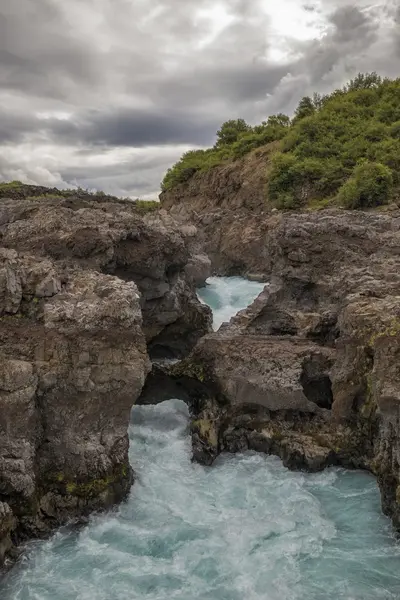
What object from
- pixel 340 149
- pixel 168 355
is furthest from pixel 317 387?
pixel 340 149

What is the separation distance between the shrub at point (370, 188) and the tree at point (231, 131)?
32.0 metres

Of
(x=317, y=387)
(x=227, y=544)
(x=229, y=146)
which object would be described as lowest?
(x=227, y=544)

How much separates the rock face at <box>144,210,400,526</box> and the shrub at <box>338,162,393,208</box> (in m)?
16.6

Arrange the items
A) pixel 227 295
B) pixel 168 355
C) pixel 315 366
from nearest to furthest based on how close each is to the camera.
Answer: pixel 315 366, pixel 168 355, pixel 227 295

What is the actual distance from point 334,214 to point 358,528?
1376cm

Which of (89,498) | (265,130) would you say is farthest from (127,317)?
(265,130)

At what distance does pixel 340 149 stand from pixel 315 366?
36.1 metres

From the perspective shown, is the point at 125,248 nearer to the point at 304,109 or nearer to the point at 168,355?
the point at 168,355

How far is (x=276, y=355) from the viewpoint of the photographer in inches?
667

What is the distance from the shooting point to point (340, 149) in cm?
4825

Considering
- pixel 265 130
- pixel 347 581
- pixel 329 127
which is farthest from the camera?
pixel 265 130

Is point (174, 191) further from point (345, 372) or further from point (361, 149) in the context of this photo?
point (345, 372)

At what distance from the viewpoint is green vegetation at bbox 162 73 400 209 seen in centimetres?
3769

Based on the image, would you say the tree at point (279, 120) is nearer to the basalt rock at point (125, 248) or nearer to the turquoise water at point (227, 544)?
the basalt rock at point (125, 248)
